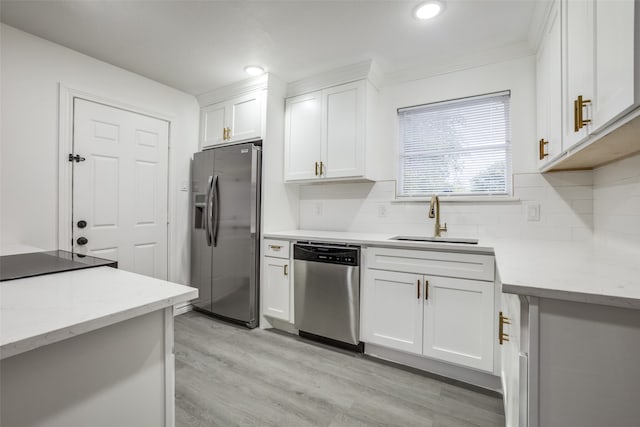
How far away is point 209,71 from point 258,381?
2734mm

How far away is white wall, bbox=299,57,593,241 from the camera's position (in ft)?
6.87

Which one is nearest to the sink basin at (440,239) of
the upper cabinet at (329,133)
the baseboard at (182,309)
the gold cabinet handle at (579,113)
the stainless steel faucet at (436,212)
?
the stainless steel faucet at (436,212)

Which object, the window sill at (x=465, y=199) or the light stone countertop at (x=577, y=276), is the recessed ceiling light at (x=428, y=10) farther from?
the light stone countertop at (x=577, y=276)

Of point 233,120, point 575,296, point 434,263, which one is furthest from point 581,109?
point 233,120

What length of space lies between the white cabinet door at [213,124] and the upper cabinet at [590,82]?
2855 millimetres

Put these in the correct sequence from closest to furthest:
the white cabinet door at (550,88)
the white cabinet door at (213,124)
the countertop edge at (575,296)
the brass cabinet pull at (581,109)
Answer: the countertop edge at (575,296) → the brass cabinet pull at (581,109) → the white cabinet door at (550,88) → the white cabinet door at (213,124)

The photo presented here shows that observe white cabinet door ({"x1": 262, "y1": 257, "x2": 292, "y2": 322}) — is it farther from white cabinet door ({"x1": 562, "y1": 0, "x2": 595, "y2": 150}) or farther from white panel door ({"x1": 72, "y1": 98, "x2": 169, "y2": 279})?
white cabinet door ({"x1": 562, "y1": 0, "x2": 595, "y2": 150})

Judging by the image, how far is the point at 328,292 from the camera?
7.84 ft

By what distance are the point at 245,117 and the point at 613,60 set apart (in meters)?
2.75

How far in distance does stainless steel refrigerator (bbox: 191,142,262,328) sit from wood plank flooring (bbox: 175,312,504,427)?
50 cm

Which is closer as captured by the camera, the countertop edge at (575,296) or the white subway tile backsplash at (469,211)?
the countertop edge at (575,296)

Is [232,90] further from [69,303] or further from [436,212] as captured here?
[69,303]

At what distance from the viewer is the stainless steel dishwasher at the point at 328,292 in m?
2.28

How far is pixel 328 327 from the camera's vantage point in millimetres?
2400
